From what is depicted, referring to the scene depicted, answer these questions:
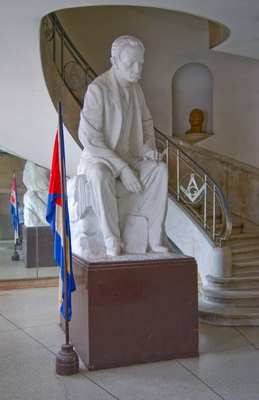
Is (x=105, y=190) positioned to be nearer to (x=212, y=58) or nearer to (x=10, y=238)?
(x=10, y=238)

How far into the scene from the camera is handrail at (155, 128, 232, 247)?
5.17m

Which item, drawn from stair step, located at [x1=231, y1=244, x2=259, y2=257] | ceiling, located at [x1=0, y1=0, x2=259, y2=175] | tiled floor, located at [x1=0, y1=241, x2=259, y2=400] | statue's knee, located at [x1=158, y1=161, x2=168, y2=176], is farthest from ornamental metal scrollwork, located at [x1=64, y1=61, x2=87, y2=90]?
tiled floor, located at [x1=0, y1=241, x2=259, y2=400]

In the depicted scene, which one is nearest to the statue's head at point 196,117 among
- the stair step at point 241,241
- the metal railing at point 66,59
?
Answer: the metal railing at point 66,59

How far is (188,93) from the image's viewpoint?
8.41 meters

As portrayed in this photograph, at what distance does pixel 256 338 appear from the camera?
3.87 m

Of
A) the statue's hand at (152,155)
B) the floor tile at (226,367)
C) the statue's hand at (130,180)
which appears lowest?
the floor tile at (226,367)

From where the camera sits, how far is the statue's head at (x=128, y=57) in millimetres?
3533

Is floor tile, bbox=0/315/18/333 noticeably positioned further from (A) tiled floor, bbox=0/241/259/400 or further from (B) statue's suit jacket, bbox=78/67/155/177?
(B) statue's suit jacket, bbox=78/67/155/177

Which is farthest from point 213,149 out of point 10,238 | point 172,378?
point 172,378

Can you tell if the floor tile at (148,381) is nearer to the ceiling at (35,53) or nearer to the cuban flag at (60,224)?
the cuban flag at (60,224)

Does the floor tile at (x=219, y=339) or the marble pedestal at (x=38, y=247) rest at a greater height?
the marble pedestal at (x=38, y=247)

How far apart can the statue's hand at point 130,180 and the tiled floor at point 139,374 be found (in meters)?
1.32

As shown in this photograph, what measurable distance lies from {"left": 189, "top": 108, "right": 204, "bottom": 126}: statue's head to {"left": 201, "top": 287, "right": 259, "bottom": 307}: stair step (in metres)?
3.98

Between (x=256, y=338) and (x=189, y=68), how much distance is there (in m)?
5.74
